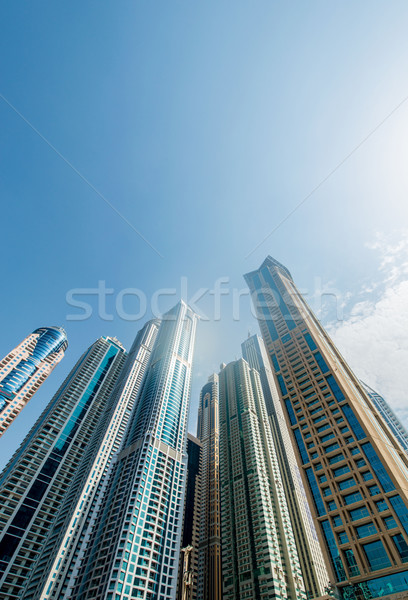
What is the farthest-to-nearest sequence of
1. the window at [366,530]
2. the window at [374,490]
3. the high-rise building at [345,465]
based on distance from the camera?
the window at [374,490]
the window at [366,530]
the high-rise building at [345,465]

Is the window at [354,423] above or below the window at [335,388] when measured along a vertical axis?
below

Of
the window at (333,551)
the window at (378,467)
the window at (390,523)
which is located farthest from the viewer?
the window at (378,467)

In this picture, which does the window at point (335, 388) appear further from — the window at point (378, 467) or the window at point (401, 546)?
the window at point (401, 546)

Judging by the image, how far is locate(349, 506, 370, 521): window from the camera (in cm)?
4440

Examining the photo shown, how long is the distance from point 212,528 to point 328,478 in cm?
8528

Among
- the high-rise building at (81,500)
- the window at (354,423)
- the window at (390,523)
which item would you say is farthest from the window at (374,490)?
the high-rise building at (81,500)

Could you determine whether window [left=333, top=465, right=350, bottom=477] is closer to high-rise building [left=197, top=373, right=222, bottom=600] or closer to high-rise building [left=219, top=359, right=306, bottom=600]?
high-rise building [left=219, top=359, right=306, bottom=600]

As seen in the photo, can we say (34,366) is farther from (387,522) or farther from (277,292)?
(387,522)

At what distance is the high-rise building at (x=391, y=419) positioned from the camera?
14562 cm

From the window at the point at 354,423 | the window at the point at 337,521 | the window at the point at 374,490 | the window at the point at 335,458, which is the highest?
the window at the point at 354,423

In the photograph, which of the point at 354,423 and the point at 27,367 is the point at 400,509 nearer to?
the point at 354,423

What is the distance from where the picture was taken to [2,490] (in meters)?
98.0

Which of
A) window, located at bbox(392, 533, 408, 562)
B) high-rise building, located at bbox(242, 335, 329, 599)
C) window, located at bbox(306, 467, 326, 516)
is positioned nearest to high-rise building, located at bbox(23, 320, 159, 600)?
high-rise building, located at bbox(242, 335, 329, 599)

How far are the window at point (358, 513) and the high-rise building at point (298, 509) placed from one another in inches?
1891
